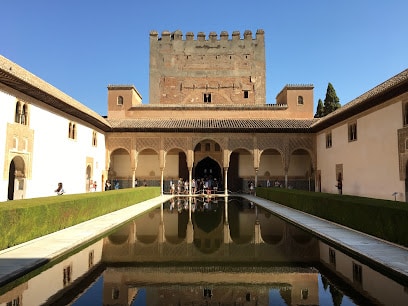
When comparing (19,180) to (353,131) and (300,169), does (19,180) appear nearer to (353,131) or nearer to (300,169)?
(353,131)

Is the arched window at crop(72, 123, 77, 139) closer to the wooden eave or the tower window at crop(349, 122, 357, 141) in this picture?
the wooden eave

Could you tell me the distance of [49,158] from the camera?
14758mm

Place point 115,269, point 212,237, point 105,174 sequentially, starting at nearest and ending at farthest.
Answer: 1. point 115,269
2. point 212,237
3. point 105,174

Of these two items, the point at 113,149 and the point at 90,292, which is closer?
the point at 90,292

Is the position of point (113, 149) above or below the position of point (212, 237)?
above

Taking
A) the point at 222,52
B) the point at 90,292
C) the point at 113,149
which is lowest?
the point at 90,292

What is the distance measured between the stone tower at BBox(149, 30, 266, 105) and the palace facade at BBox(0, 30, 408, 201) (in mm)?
93

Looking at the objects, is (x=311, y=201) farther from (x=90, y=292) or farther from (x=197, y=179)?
(x=197, y=179)

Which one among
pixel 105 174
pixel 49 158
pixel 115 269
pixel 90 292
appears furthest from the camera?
pixel 105 174

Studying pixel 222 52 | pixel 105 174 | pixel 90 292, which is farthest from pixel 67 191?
pixel 222 52

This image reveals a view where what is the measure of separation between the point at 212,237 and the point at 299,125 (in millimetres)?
16965

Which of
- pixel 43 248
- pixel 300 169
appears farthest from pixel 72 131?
pixel 300 169

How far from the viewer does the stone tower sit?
31.9 metres

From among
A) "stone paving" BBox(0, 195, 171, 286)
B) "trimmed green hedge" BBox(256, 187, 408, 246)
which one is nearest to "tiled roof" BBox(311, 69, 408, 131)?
"trimmed green hedge" BBox(256, 187, 408, 246)
